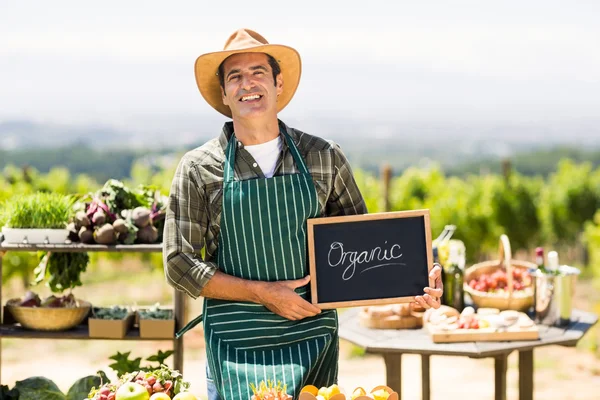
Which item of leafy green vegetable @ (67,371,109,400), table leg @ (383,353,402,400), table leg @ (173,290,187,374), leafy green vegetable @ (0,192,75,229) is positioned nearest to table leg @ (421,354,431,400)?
table leg @ (383,353,402,400)

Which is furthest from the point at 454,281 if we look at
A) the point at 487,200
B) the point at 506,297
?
the point at 487,200

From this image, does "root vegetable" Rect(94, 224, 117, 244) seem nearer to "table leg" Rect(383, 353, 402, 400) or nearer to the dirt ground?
"table leg" Rect(383, 353, 402, 400)

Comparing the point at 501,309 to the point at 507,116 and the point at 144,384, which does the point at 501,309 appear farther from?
the point at 507,116

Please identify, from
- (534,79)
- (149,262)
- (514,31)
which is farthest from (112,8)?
(149,262)

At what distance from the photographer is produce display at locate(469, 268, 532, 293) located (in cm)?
398

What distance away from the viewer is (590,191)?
12.6 metres

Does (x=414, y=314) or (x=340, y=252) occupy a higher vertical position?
(x=340, y=252)

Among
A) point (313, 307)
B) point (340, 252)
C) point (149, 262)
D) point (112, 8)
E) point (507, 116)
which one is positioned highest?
point (112, 8)

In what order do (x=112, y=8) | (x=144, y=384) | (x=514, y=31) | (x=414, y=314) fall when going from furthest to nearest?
(x=514, y=31)
(x=112, y=8)
(x=414, y=314)
(x=144, y=384)

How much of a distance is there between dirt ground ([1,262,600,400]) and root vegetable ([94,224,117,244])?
2.63 meters

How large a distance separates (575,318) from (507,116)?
114406 mm

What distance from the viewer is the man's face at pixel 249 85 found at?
2.70 meters

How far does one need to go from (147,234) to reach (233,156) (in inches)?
42.6

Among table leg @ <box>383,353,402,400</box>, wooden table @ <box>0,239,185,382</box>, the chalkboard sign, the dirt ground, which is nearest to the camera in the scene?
the chalkboard sign
